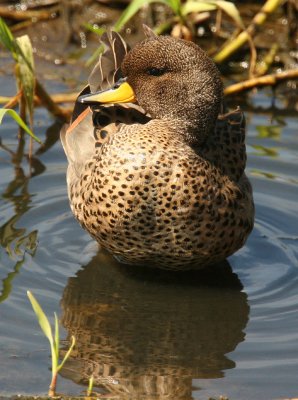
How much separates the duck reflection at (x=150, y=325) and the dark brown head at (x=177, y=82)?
2.58ft

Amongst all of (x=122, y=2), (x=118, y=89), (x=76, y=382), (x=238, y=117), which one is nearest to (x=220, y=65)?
(x=122, y=2)

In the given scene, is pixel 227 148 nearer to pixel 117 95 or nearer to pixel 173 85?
pixel 173 85

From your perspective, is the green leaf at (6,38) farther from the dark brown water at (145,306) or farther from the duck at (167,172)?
the duck at (167,172)

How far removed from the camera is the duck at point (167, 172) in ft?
15.7

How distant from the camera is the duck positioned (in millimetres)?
4781

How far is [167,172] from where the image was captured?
188 inches

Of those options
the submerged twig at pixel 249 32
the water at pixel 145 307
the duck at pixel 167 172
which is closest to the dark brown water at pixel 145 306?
the water at pixel 145 307

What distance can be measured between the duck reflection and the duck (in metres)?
0.17

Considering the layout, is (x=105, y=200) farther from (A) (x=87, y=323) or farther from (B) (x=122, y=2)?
(B) (x=122, y=2)

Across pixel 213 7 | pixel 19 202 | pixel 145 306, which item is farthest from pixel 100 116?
pixel 213 7

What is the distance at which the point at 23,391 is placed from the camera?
13.2 feet

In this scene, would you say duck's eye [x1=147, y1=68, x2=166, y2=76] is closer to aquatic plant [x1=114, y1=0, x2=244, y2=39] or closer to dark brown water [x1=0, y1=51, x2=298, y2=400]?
dark brown water [x1=0, y1=51, x2=298, y2=400]

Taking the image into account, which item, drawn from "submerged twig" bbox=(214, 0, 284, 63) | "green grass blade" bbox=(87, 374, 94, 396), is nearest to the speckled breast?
"green grass blade" bbox=(87, 374, 94, 396)

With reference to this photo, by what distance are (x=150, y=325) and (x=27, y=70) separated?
202 centimetres
